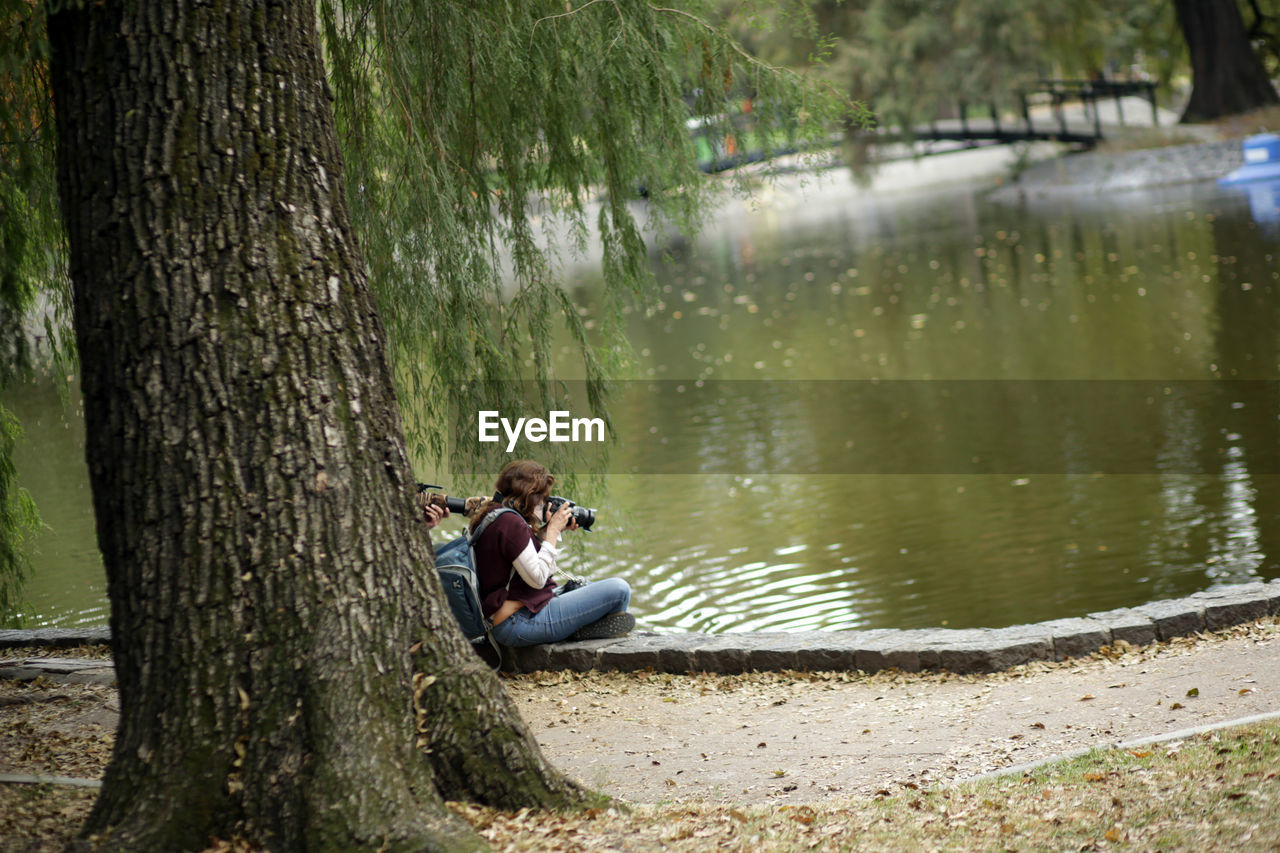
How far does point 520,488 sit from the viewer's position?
18.9ft

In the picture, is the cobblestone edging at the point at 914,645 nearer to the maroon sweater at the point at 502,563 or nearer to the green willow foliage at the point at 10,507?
the maroon sweater at the point at 502,563

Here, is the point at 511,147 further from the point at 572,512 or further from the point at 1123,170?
the point at 1123,170

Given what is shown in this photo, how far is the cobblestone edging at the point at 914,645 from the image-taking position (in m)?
5.57

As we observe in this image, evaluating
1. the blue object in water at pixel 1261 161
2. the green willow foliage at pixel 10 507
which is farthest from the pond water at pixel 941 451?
the blue object in water at pixel 1261 161

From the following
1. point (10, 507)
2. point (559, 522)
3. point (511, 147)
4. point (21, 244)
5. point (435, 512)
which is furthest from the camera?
point (10, 507)

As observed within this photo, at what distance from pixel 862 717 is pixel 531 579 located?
5.40 ft

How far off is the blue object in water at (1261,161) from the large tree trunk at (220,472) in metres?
31.0

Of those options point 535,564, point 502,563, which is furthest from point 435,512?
point 535,564

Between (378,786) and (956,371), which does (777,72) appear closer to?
(378,786)

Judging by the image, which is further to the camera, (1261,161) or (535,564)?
(1261,161)

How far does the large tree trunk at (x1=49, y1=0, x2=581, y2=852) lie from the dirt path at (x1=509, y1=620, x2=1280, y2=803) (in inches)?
51.8

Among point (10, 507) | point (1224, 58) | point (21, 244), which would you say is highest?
point (1224, 58)

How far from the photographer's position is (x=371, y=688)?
338cm

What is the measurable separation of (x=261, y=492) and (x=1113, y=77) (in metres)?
43.8
